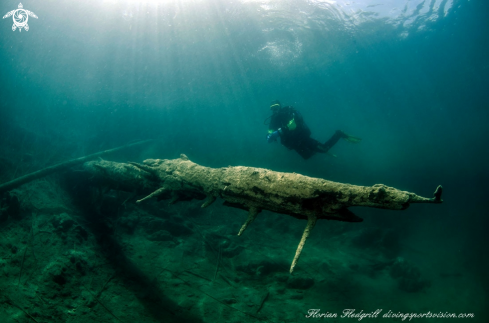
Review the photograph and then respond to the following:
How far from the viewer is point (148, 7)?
717 inches

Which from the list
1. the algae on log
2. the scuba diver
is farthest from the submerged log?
the scuba diver

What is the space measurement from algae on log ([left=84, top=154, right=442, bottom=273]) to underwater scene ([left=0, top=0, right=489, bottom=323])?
2 centimetres

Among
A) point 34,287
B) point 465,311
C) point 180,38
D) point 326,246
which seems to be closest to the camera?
point 34,287

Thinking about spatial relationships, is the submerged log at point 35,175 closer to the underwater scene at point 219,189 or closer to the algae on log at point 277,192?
the underwater scene at point 219,189

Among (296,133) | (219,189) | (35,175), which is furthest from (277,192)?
(35,175)

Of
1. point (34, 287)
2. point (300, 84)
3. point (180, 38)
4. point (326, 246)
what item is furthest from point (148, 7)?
point (300, 84)

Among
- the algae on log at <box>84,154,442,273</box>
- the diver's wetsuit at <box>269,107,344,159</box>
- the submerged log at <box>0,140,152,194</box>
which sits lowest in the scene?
the algae on log at <box>84,154,442,273</box>

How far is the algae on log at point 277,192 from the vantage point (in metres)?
1.69

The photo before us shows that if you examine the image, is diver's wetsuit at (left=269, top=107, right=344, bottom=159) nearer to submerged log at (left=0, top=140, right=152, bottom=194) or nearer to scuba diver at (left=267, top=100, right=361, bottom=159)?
scuba diver at (left=267, top=100, right=361, bottom=159)

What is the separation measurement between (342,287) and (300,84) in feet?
154

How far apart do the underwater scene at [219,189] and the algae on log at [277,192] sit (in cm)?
2

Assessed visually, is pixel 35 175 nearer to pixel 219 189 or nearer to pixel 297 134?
pixel 219 189

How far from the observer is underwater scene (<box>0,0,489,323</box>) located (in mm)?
3404

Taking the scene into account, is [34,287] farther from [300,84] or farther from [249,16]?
[300,84]
